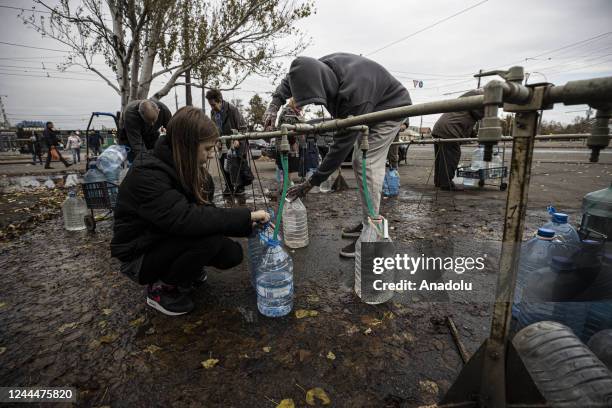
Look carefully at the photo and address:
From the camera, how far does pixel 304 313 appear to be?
2.29 meters

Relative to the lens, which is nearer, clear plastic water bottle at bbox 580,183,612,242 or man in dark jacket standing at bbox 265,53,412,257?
clear plastic water bottle at bbox 580,183,612,242

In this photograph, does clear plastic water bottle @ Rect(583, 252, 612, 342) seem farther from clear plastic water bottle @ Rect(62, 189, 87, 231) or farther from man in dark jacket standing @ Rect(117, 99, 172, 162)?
clear plastic water bottle @ Rect(62, 189, 87, 231)

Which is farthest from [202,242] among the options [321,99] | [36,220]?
[36,220]

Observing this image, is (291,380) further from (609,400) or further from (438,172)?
(438,172)

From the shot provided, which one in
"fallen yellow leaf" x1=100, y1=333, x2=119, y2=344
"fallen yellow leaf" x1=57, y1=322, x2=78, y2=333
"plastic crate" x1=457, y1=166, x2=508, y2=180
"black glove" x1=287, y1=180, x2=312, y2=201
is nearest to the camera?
"fallen yellow leaf" x1=100, y1=333, x2=119, y2=344

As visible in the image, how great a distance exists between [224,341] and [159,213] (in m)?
0.97

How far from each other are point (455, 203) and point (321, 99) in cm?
447

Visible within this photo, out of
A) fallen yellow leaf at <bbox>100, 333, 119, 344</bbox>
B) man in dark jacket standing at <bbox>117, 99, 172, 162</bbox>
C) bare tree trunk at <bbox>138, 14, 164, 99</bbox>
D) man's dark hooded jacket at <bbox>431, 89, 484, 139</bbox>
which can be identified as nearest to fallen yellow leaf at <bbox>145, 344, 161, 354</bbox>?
fallen yellow leaf at <bbox>100, 333, 119, 344</bbox>

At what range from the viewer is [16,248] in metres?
3.89

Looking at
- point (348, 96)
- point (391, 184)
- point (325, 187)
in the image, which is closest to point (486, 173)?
point (391, 184)

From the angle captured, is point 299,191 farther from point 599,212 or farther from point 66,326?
point 599,212

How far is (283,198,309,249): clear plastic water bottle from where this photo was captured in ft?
12.5

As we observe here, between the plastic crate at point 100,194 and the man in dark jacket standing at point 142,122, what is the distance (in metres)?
0.93

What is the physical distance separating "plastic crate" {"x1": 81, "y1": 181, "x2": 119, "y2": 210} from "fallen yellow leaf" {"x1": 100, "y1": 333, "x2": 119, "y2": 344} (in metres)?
2.52
